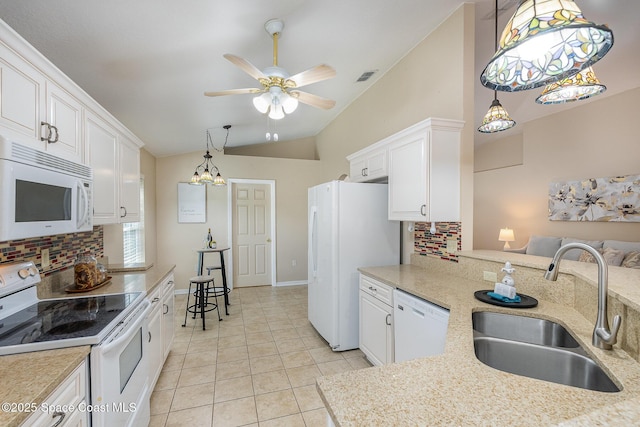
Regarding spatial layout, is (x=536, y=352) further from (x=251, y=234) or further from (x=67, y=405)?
(x=251, y=234)

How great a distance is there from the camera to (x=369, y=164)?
3191 mm

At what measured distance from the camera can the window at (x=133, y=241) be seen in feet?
12.4

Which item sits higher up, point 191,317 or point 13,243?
point 13,243

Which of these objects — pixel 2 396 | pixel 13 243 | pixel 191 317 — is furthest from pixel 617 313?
pixel 191 317

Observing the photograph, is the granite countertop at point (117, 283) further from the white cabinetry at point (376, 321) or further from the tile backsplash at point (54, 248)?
the white cabinetry at point (376, 321)

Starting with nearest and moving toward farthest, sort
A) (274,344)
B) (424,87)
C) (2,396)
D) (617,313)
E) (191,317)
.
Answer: (2,396) → (617,313) → (424,87) → (274,344) → (191,317)

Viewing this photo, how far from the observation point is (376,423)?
0.76 meters

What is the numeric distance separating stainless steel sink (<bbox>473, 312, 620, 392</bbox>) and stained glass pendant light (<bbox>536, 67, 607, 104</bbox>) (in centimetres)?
144

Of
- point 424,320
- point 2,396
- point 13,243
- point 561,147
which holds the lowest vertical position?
point 424,320

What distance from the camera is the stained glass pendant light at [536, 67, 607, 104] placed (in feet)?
5.70

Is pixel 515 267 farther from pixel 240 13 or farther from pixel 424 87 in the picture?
pixel 240 13

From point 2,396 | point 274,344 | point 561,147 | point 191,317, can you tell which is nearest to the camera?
point 2,396

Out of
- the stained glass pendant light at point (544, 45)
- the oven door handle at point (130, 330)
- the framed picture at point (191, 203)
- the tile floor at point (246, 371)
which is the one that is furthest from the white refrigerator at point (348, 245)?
the framed picture at point (191, 203)

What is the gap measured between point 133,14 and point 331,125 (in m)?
4.00
